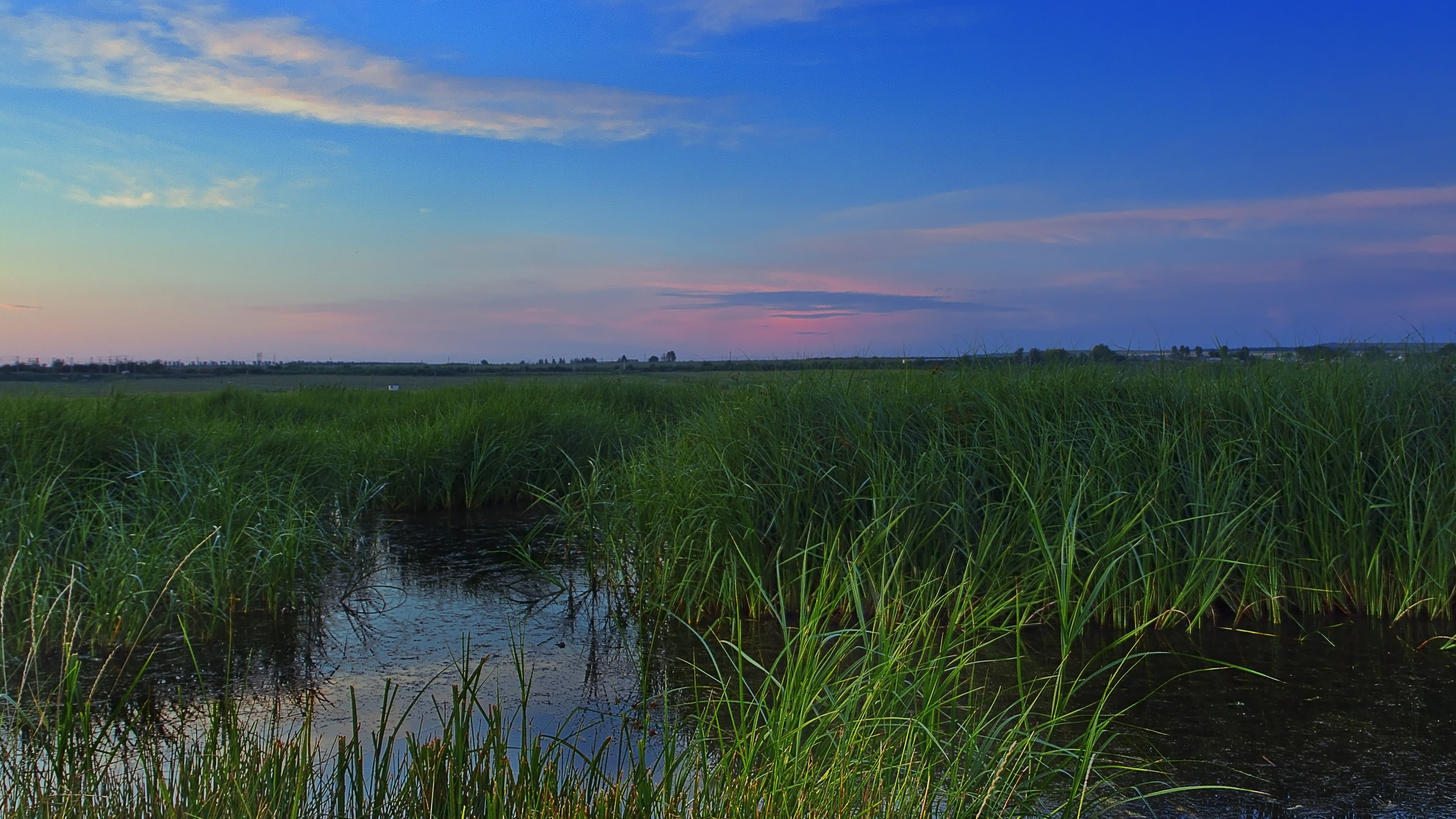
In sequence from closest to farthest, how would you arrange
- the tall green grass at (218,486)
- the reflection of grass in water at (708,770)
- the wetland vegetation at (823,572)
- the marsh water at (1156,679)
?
1. the reflection of grass in water at (708,770)
2. the wetland vegetation at (823,572)
3. the marsh water at (1156,679)
4. the tall green grass at (218,486)

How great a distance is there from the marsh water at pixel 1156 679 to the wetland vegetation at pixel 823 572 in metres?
0.14

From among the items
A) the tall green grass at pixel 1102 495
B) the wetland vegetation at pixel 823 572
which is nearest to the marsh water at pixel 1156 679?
the wetland vegetation at pixel 823 572

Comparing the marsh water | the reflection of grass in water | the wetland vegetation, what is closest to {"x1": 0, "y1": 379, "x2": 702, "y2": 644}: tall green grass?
the wetland vegetation

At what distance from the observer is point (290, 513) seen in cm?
509

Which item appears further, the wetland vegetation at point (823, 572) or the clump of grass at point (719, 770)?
the wetland vegetation at point (823, 572)

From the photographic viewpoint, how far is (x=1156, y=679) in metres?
3.83

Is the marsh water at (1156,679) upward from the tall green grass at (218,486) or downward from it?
downward

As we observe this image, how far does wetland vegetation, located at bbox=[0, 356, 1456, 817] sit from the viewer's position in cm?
237

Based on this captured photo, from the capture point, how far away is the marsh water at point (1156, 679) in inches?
115

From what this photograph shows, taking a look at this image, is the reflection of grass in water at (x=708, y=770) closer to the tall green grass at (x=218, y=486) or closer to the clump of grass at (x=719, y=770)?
the clump of grass at (x=719, y=770)

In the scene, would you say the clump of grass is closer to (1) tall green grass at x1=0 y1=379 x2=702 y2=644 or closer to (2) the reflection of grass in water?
(2) the reflection of grass in water

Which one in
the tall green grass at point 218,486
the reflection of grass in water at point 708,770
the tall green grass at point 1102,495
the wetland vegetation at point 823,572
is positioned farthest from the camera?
the tall green grass at point 1102,495

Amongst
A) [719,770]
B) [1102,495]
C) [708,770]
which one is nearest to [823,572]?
[708,770]

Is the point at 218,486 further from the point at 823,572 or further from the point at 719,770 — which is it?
the point at 719,770
